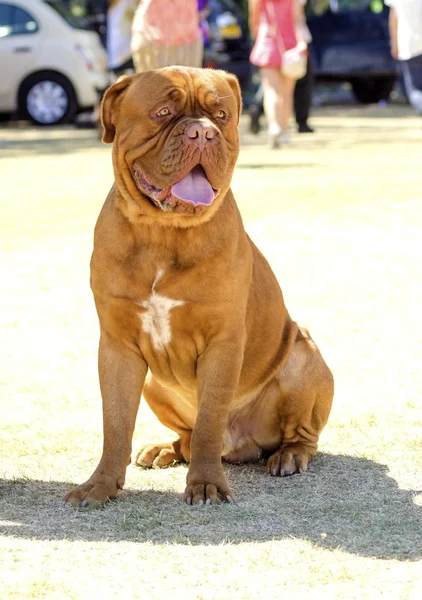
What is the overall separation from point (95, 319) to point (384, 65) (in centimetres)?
1730

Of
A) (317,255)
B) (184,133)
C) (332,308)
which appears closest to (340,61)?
(317,255)

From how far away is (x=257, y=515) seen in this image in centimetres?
403

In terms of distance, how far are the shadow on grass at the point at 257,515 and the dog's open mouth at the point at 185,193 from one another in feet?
3.36

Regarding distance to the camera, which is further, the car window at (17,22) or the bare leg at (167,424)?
the car window at (17,22)

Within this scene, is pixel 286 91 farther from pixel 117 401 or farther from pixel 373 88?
pixel 117 401

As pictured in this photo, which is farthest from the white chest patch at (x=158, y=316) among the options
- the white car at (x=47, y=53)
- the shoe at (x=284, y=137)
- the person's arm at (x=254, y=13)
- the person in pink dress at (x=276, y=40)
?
the white car at (x=47, y=53)

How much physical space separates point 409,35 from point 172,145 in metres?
10.3

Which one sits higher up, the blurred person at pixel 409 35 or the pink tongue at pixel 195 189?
the pink tongue at pixel 195 189

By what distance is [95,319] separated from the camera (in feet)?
23.0

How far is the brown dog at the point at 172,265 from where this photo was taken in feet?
13.5

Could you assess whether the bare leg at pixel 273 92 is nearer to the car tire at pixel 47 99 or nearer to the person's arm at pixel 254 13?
the person's arm at pixel 254 13

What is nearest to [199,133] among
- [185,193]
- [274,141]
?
[185,193]

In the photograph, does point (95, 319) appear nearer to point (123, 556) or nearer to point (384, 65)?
point (123, 556)

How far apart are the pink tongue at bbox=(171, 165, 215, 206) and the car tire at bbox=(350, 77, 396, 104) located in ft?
70.0
